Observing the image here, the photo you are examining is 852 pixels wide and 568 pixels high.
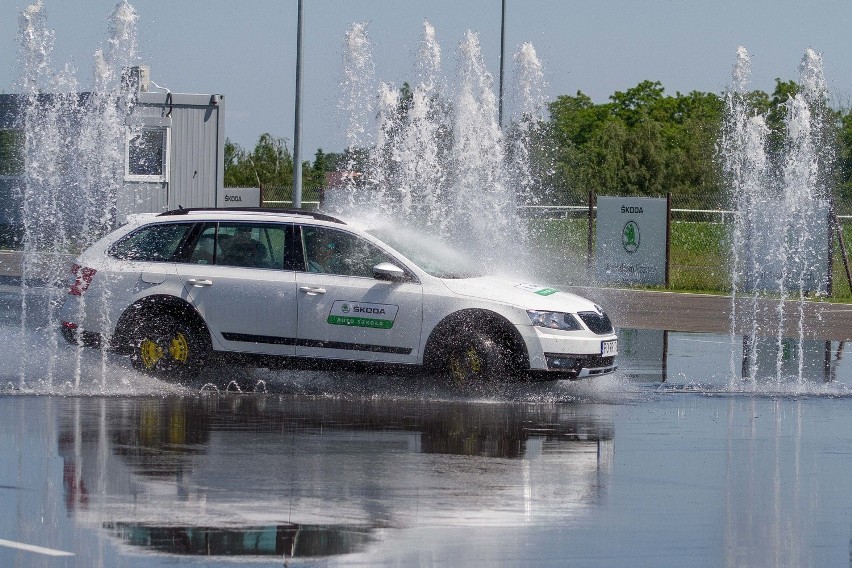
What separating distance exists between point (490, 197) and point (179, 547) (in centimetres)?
2372

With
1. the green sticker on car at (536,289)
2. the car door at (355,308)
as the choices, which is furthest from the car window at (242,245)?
the green sticker on car at (536,289)

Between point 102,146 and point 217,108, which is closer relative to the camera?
point 102,146

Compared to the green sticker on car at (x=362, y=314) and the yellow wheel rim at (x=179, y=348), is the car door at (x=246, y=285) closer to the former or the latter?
the yellow wheel rim at (x=179, y=348)

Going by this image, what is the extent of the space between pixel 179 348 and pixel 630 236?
752 inches

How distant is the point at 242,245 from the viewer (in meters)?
13.4

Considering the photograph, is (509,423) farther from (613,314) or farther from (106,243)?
(613,314)

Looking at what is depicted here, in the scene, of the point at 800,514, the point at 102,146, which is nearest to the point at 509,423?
the point at 800,514

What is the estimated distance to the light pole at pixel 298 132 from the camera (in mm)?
29406

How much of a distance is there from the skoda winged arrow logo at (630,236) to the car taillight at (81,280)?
1890 cm

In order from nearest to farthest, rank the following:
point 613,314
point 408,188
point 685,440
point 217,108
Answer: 1. point 685,440
2. point 613,314
3. point 408,188
4. point 217,108

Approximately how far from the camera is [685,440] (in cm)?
1082

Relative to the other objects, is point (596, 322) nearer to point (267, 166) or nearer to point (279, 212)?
point (279, 212)

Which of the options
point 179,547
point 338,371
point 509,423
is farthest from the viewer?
point 338,371

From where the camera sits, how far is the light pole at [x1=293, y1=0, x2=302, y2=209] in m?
29.4
